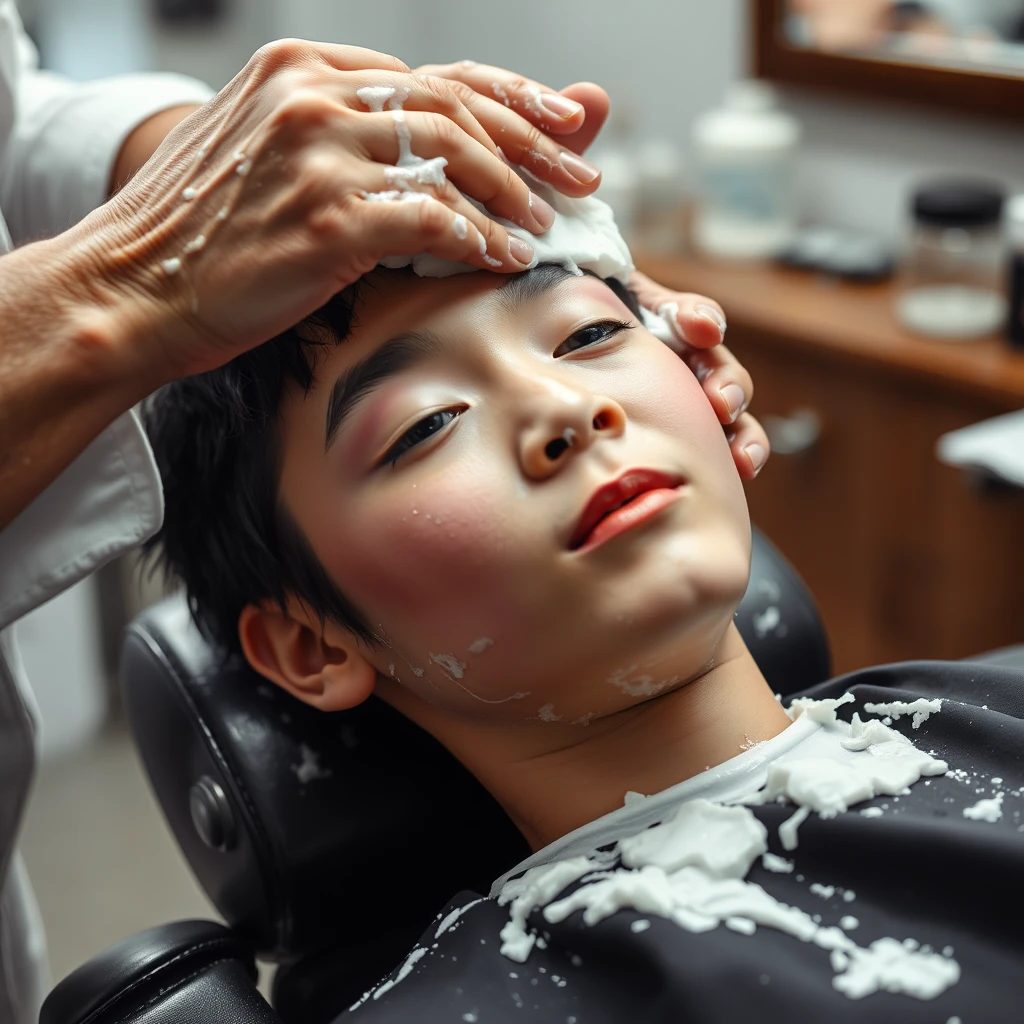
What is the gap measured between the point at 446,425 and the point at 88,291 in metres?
0.27

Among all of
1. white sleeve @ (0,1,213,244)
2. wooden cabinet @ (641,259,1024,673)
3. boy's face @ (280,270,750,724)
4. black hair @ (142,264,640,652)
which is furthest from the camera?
wooden cabinet @ (641,259,1024,673)

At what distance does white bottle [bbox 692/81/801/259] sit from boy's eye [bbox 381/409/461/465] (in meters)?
1.58

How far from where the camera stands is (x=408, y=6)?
325 cm

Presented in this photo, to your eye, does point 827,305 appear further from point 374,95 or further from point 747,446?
point 374,95

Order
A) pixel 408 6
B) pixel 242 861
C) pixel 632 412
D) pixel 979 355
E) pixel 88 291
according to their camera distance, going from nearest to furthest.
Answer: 1. pixel 88 291
2. pixel 632 412
3. pixel 242 861
4. pixel 979 355
5. pixel 408 6

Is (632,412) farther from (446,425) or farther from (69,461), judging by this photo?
(69,461)

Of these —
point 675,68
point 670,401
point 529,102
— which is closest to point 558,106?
point 529,102

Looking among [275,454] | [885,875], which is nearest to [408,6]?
[275,454]

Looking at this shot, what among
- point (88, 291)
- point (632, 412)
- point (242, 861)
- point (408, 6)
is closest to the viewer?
point (88, 291)

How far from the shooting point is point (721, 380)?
109cm

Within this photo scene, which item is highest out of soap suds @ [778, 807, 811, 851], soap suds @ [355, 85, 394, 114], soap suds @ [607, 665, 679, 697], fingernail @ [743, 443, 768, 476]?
soap suds @ [355, 85, 394, 114]

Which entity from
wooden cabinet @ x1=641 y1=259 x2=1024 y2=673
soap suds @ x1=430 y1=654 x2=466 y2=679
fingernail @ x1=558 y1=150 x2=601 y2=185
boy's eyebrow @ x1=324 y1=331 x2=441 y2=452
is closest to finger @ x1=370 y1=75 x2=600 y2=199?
fingernail @ x1=558 y1=150 x2=601 y2=185

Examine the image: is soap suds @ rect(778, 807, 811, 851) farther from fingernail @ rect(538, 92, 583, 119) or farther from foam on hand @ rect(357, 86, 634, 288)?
fingernail @ rect(538, 92, 583, 119)

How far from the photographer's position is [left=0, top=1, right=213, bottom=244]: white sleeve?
1245mm
